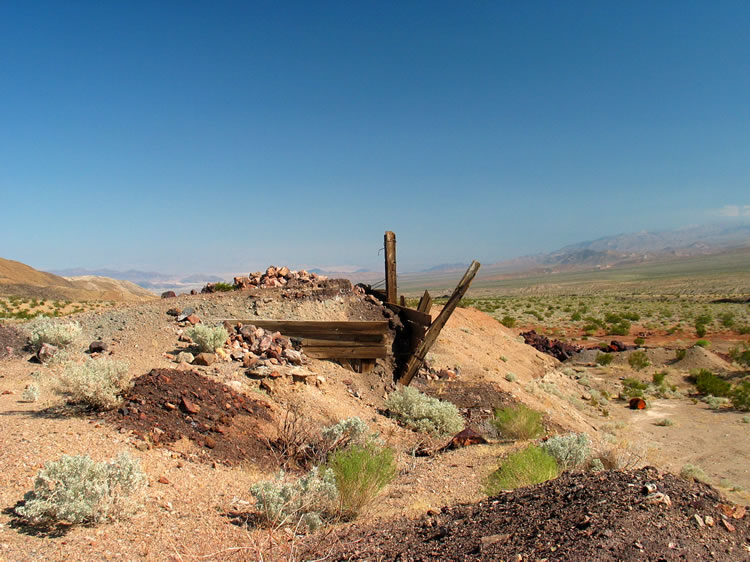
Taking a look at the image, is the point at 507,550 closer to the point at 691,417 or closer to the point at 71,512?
the point at 71,512

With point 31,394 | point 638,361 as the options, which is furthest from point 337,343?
point 638,361

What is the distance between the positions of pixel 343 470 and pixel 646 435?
9061mm

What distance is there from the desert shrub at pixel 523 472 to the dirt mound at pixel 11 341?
8.53m

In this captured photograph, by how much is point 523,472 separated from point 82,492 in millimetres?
4011

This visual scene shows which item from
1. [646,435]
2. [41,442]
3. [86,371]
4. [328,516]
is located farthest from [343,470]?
[646,435]

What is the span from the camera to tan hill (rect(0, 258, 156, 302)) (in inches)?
1812

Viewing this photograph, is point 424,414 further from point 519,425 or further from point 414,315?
point 414,315

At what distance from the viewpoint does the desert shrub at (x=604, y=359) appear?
1888 cm

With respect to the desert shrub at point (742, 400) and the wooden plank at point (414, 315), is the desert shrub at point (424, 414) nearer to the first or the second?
the wooden plank at point (414, 315)

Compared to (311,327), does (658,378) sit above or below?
below

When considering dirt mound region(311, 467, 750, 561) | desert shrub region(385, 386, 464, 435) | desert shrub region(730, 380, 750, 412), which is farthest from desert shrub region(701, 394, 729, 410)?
dirt mound region(311, 467, 750, 561)

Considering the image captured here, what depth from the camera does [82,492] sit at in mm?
3896

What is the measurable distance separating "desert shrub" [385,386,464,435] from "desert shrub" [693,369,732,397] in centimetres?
1002

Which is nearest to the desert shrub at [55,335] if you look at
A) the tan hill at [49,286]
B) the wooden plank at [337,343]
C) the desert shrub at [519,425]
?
the wooden plank at [337,343]
